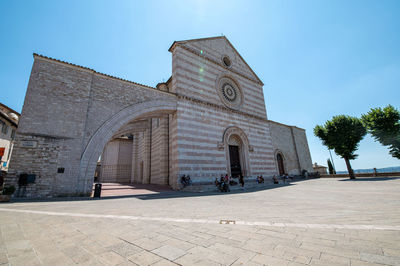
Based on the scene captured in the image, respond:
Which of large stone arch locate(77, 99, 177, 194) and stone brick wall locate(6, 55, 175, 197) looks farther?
large stone arch locate(77, 99, 177, 194)

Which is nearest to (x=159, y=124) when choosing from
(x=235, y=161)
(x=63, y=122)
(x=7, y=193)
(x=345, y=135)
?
(x=235, y=161)

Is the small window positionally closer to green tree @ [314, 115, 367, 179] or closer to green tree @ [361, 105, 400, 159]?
green tree @ [314, 115, 367, 179]

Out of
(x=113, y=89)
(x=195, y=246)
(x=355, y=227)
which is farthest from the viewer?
(x=113, y=89)

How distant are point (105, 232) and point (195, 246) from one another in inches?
72.9

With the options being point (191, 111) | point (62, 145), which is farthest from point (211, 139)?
point (62, 145)

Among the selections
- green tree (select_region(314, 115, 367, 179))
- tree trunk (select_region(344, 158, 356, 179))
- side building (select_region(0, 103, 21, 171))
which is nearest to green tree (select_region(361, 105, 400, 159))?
green tree (select_region(314, 115, 367, 179))

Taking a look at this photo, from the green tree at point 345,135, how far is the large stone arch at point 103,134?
74.5 feet

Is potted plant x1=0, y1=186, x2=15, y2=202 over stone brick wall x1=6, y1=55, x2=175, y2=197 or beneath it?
beneath

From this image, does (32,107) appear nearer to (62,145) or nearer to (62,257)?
(62,145)

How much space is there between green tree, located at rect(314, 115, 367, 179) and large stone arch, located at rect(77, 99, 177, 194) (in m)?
22.7

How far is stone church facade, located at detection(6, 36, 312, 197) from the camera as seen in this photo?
9523 millimetres

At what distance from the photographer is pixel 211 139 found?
1530cm

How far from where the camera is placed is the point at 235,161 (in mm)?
17266

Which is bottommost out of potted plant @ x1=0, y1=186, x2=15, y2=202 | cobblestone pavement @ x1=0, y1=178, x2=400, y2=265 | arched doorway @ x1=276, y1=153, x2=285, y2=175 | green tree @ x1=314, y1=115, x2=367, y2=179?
cobblestone pavement @ x1=0, y1=178, x2=400, y2=265
